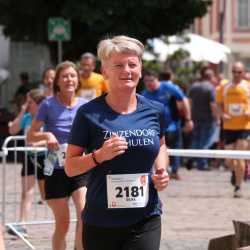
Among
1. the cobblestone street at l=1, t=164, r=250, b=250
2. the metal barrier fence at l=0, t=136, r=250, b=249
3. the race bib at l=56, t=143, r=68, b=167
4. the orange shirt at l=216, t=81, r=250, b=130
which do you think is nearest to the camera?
the race bib at l=56, t=143, r=68, b=167

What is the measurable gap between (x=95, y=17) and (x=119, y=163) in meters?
15.3

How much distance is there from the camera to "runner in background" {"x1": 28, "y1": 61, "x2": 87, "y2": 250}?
289 inches

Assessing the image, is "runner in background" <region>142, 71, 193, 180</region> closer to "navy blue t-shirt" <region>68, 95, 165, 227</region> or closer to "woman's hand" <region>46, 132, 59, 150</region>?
"woman's hand" <region>46, 132, 59, 150</region>

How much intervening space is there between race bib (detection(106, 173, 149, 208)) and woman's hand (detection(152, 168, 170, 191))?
0.22ft

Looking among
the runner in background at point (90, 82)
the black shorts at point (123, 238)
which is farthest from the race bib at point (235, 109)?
the black shorts at point (123, 238)

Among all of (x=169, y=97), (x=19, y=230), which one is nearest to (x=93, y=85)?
(x=169, y=97)

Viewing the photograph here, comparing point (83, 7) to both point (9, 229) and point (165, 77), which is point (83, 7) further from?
point (9, 229)

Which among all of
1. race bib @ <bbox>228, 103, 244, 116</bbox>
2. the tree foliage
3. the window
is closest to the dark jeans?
race bib @ <bbox>228, 103, 244, 116</bbox>

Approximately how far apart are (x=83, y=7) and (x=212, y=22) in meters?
36.5

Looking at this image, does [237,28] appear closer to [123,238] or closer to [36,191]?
[36,191]

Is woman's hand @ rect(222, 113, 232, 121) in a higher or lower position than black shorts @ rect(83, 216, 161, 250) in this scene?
higher

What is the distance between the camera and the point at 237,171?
13.0m

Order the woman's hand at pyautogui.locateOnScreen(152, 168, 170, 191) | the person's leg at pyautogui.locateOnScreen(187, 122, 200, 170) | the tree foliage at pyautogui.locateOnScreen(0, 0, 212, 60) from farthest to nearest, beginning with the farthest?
the tree foliage at pyautogui.locateOnScreen(0, 0, 212, 60) → the person's leg at pyautogui.locateOnScreen(187, 122, 200, 170) → the woman's hand at pyautogui.locateOnScreen(152, 168, 170, 191)

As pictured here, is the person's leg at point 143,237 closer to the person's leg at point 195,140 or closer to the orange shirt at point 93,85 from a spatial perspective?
the orange shirt at point 93,85
